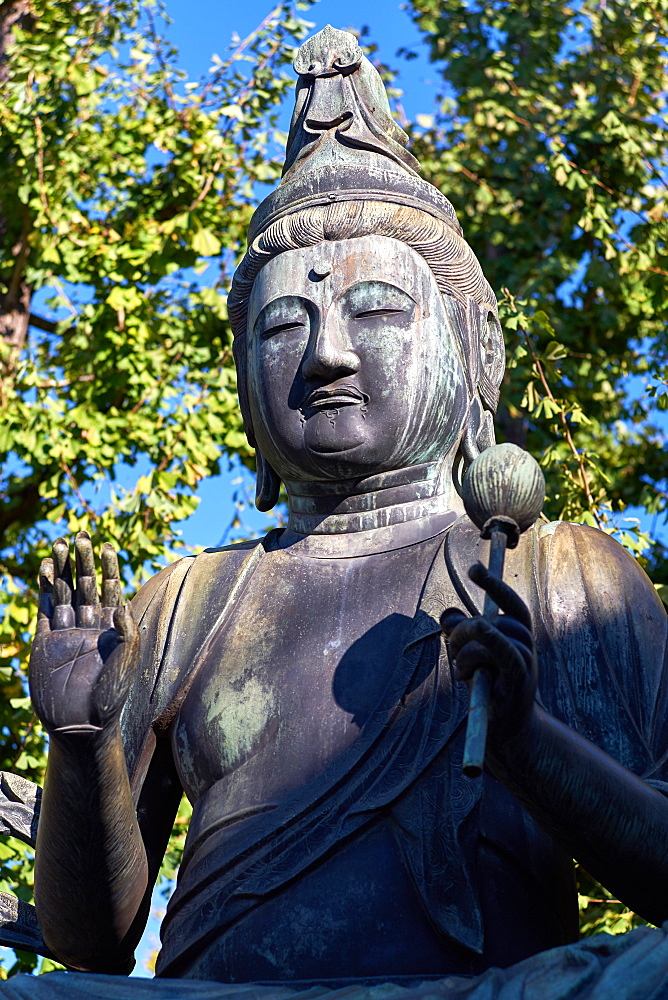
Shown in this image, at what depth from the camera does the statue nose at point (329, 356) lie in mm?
4527

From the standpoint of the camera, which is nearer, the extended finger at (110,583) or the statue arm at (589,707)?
the statue arm at (589,707)

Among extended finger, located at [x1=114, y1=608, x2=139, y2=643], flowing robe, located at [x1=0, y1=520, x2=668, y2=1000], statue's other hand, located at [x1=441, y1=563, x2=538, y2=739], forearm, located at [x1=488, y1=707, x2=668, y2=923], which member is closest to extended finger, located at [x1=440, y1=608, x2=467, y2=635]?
statue's other hand, located at [x1=441, y1=563, x2=538, y2=739]

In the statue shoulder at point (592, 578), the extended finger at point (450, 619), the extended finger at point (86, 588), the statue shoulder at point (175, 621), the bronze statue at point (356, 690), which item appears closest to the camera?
the extended finger at point (450, 619)

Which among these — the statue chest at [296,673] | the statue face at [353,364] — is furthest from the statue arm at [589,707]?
the statue face at [353,364]

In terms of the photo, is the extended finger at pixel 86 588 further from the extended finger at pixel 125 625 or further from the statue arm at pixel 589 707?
the statue arm at pixel 589 707

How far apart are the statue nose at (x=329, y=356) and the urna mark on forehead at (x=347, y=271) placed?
110 millimetres

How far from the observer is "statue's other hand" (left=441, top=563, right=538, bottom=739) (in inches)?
130

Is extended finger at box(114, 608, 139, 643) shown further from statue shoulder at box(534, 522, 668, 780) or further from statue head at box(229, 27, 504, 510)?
statue shoulder at box(534, 522, 668, 780)

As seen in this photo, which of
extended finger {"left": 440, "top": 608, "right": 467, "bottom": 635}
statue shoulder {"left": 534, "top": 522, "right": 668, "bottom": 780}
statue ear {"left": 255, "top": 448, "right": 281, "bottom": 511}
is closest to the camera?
extended finger {"left": 440, "top": 608, "right": 467, "bottom": 635}

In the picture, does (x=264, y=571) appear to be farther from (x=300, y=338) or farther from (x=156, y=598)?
(x=300, y=338)

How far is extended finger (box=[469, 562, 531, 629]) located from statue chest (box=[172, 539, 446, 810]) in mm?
797

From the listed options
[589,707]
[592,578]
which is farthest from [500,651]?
[592,578]

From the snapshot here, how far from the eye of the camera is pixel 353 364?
4.55m

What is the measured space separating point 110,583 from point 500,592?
1.05 m
